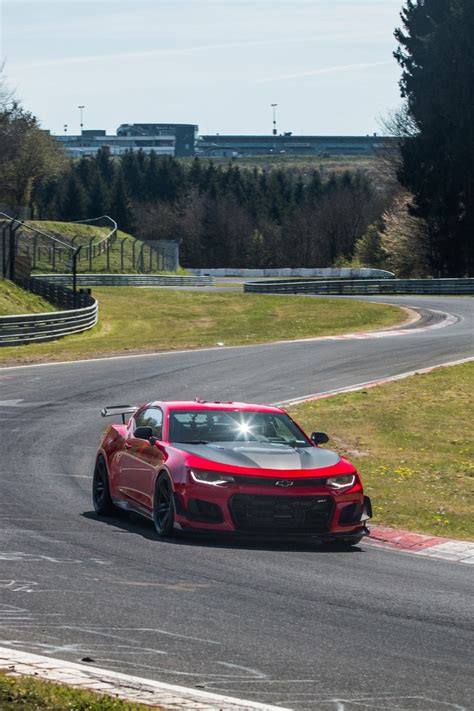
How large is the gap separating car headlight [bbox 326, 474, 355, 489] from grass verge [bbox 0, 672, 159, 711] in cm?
643

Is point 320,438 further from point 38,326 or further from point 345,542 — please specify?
point 38,326

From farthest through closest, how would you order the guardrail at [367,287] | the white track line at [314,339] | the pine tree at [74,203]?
the pine tree at [74,203] < the guardrail at [367,287] < the white track line at [314,339]

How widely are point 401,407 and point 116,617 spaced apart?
1730 cm

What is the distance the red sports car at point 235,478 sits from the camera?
40.3 feet

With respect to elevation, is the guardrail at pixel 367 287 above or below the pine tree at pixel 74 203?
below

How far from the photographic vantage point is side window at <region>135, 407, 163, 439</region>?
1392 centimetres

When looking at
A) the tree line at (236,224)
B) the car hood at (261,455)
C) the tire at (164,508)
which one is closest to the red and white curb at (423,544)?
the car hood at (261,455)

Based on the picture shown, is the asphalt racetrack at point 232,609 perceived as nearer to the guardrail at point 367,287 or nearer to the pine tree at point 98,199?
the guardrail at point 367,287

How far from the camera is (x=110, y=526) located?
13.6 metres

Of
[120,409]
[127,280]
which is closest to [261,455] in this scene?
[120,409]

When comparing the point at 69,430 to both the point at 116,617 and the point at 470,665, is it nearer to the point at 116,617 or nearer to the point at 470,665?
the point at 116,617

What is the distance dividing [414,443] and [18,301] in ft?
109

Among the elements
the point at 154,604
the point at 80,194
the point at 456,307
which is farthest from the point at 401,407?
the point at 80,194

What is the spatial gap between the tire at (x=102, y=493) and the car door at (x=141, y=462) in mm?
356
